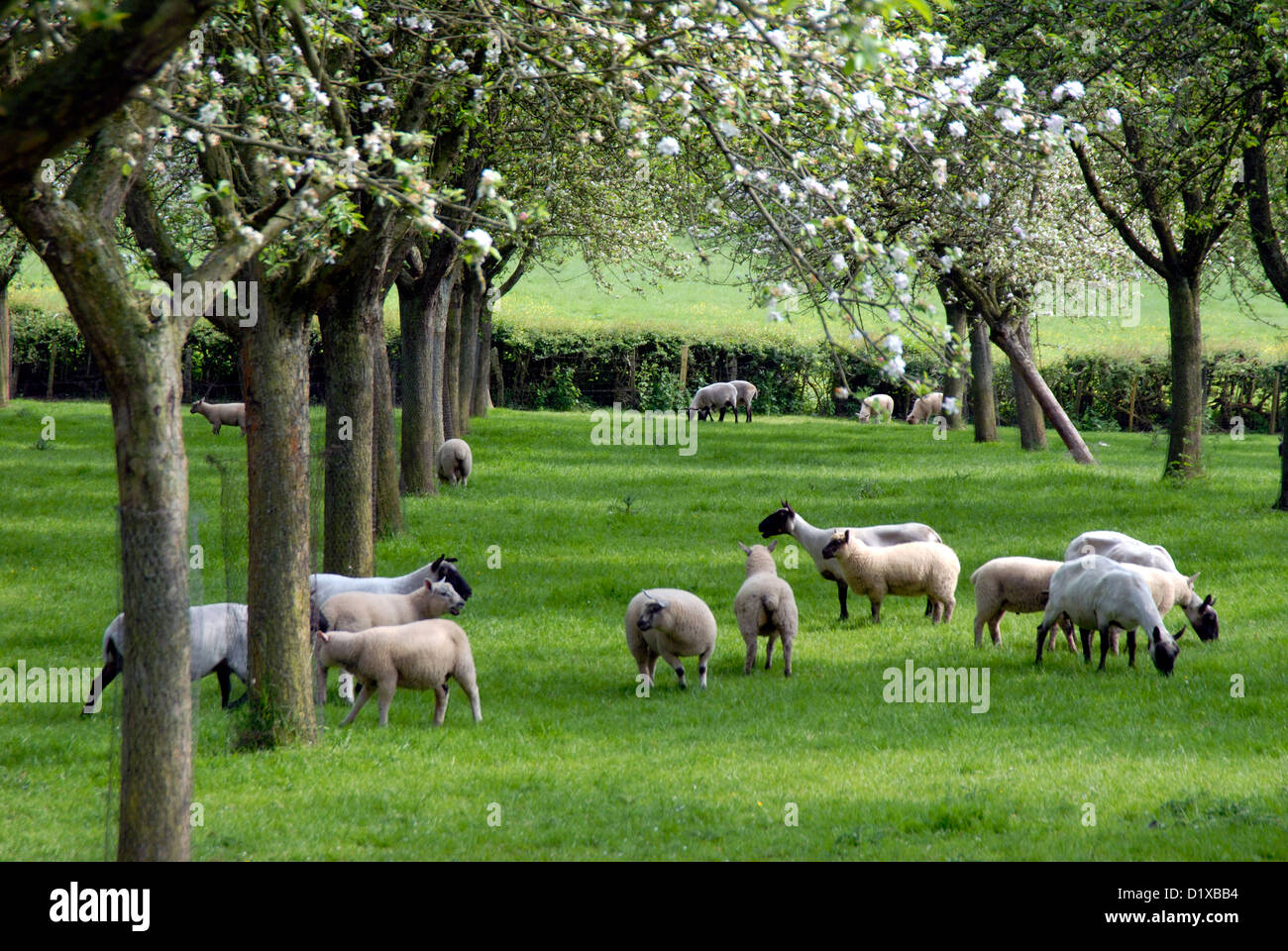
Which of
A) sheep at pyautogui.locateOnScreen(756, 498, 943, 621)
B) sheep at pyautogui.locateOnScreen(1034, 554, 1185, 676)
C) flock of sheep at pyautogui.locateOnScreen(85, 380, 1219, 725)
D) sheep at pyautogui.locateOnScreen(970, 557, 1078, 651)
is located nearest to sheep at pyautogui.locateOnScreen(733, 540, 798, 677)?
flock of sheep at pyautogui.locateOnScreen(85, 380, 1219, 725)

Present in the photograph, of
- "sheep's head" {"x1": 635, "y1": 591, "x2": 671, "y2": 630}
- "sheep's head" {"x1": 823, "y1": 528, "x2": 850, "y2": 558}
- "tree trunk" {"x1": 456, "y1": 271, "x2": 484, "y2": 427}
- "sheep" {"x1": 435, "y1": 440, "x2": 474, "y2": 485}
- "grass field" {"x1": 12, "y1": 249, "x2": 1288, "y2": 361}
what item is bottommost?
"sheep's head" {"x1": 635, "y1": 591, "x2": 671, "y2": 630}

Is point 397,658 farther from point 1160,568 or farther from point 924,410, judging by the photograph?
point 924,410

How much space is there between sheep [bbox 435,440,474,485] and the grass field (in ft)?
44.4

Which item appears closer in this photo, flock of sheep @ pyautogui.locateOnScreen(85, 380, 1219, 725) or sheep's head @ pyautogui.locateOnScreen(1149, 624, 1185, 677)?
flock of sheep @ pyautogui.locateOnScreen(85, 380, 1219, 725)

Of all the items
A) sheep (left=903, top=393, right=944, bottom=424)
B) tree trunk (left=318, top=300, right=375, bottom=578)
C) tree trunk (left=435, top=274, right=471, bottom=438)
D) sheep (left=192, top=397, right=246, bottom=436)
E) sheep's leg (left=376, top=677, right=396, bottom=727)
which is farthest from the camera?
sheep (left=903, top=393, right=944, bottom=424)

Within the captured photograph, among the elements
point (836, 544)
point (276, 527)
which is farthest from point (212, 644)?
point (836, 544)

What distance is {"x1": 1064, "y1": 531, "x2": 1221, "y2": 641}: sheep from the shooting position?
546 inches

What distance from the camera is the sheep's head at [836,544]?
15195mm

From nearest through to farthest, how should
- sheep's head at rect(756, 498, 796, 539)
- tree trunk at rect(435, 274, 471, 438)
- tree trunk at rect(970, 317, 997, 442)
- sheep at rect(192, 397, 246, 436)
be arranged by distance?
sheep's head at rect(756, 498, 796, 539) < tree trunk at rect(435, 274, 471, 438) < sheep at rect(192, 397, 246, 436) < tree trunk at rect(970, 317, 997, 442)

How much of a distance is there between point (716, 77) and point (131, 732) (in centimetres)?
533

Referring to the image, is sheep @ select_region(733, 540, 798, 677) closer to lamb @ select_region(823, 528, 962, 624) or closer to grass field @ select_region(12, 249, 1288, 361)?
lamb @ select_region(823, 528, 962, 624)

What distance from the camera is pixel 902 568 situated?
15.2 metres

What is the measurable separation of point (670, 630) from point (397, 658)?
9.54 ft
